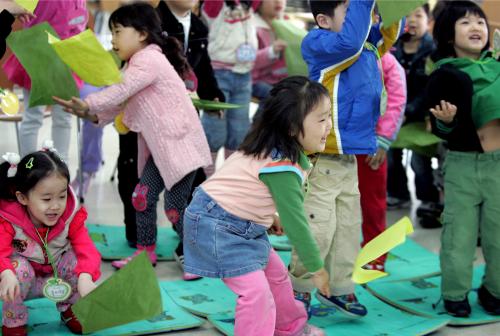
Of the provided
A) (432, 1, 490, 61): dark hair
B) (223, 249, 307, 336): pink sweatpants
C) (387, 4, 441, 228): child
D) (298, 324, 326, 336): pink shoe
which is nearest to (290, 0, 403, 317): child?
(298, 324, 326, 336): pink shoe

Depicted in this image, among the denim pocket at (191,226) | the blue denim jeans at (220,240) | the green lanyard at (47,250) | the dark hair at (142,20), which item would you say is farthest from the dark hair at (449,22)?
the green lanyard at (47,250)

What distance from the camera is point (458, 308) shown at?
296 centimetres

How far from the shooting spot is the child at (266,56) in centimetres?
461

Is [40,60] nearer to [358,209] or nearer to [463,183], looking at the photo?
[358,209]

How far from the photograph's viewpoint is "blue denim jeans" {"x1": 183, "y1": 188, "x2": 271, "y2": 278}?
91.0 inches

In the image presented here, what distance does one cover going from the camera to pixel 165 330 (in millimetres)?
2699

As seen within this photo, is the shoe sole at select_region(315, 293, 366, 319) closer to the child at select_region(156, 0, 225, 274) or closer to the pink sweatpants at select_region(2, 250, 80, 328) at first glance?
the child at select_region(156, 0, 225, 274)

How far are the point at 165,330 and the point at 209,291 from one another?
425 millimetres

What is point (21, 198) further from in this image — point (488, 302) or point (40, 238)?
point (488, 302)

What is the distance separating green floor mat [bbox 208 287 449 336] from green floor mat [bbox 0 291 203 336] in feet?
0.36

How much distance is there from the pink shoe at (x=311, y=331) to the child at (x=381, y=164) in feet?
2.43

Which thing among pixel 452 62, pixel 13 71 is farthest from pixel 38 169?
pixel 452 62

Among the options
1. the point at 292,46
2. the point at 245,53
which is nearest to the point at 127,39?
the point at 245,53

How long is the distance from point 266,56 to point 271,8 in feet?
1.05
